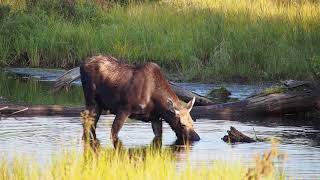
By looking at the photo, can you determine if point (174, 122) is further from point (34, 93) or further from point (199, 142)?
point (34, 93)

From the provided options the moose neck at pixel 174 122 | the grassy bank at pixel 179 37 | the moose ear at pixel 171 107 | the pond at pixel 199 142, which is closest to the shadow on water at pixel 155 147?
the pond at pixel 199 142

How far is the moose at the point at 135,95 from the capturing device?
13125 mm

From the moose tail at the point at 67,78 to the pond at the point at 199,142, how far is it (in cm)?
40

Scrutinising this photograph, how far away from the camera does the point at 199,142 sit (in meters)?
12.9

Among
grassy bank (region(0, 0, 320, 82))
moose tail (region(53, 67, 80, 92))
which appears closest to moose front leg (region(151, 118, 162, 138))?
moose tail (region(53, 67, 80, 92))

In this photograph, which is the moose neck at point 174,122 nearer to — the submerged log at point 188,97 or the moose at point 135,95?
the moose at point 135,95

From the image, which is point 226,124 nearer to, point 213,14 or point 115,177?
point 115,177

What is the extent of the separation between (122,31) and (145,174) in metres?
13.8

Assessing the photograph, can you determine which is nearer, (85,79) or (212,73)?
(85,79)

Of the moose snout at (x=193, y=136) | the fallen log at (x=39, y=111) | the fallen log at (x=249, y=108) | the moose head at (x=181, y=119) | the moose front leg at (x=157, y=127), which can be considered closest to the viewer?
the moose snout at (x=193, y=136)

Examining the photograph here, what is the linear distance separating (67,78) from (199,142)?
5.03m

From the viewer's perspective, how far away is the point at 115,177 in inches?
332

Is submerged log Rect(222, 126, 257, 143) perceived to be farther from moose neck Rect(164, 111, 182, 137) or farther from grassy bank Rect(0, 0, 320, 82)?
grassy bank Rect(0, 0, 320, 82)

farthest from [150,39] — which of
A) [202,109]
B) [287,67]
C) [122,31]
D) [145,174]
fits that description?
[145,174]
